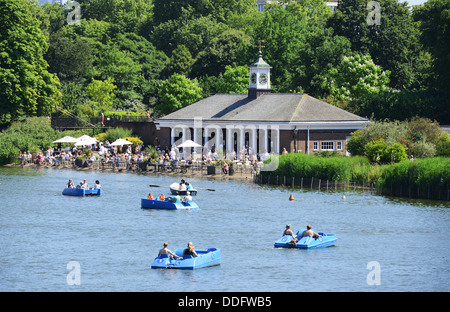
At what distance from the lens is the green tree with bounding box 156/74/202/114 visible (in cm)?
12875

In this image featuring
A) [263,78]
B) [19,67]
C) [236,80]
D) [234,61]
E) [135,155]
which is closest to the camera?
[135,155]

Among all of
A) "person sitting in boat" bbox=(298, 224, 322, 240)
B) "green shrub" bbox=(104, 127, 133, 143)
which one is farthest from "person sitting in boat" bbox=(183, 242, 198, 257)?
"green shrub" bbox=(104, 127, 133, 143)

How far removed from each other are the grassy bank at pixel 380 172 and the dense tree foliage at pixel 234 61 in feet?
68.7

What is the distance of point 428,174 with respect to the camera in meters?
74.8

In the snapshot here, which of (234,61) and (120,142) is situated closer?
(120,142)

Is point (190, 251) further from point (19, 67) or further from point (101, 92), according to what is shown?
point (101, 92)

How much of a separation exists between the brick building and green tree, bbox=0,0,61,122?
1739cm

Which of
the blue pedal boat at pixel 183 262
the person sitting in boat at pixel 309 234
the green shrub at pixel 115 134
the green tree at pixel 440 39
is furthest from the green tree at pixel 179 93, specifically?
the blue pedal boat at pixel 183 262

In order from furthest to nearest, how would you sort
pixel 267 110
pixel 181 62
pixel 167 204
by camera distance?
pixel 181 62
pixel 267 110
pixel 167 204

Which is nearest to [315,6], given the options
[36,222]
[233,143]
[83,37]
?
[83,37]

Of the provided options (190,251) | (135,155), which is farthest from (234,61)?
(190,251)

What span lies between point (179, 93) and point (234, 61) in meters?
12.3

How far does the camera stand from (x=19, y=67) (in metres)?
116

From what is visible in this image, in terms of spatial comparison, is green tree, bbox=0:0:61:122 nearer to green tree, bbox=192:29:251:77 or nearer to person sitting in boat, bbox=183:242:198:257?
green tree, bbox=192:29:251:77
